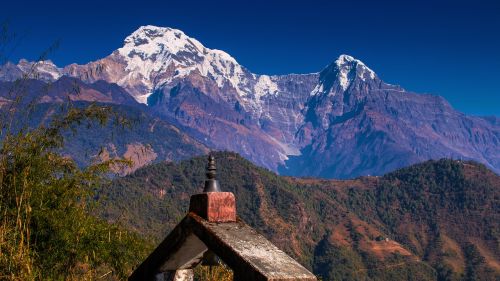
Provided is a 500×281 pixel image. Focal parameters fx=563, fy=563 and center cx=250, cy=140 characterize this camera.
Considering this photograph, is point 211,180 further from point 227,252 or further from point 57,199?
point 57,199

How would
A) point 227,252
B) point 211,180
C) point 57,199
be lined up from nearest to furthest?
1. point 227,252
2. point 211,180
3. point 57,199

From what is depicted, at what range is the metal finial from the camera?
12.6ft

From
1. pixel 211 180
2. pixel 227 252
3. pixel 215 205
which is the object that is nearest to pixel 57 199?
pixel 211 180

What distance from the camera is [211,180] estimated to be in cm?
391

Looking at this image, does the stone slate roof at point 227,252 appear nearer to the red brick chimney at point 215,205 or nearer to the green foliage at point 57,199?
the red brick chimney at point 215,205

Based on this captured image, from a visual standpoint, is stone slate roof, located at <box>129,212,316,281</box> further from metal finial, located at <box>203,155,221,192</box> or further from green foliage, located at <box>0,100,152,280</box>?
green foliage, located at <box>0,100,152,280</box>

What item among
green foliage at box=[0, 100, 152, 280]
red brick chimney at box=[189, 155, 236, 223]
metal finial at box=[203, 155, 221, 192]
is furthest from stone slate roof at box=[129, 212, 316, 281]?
green foliage at box=[0, 100, 152, 280]

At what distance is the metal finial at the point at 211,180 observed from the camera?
3842 millimetres

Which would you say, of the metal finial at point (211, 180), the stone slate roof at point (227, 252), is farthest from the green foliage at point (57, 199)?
the metal finial at point (211, 180)

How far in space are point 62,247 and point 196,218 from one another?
792 centimetres

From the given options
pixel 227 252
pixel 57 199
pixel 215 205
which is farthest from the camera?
pixel 57 199

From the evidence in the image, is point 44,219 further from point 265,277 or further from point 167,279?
point 265,277

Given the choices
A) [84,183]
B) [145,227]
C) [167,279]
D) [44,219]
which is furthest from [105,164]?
[145,227]

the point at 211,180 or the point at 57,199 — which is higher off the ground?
the point at 57,199
